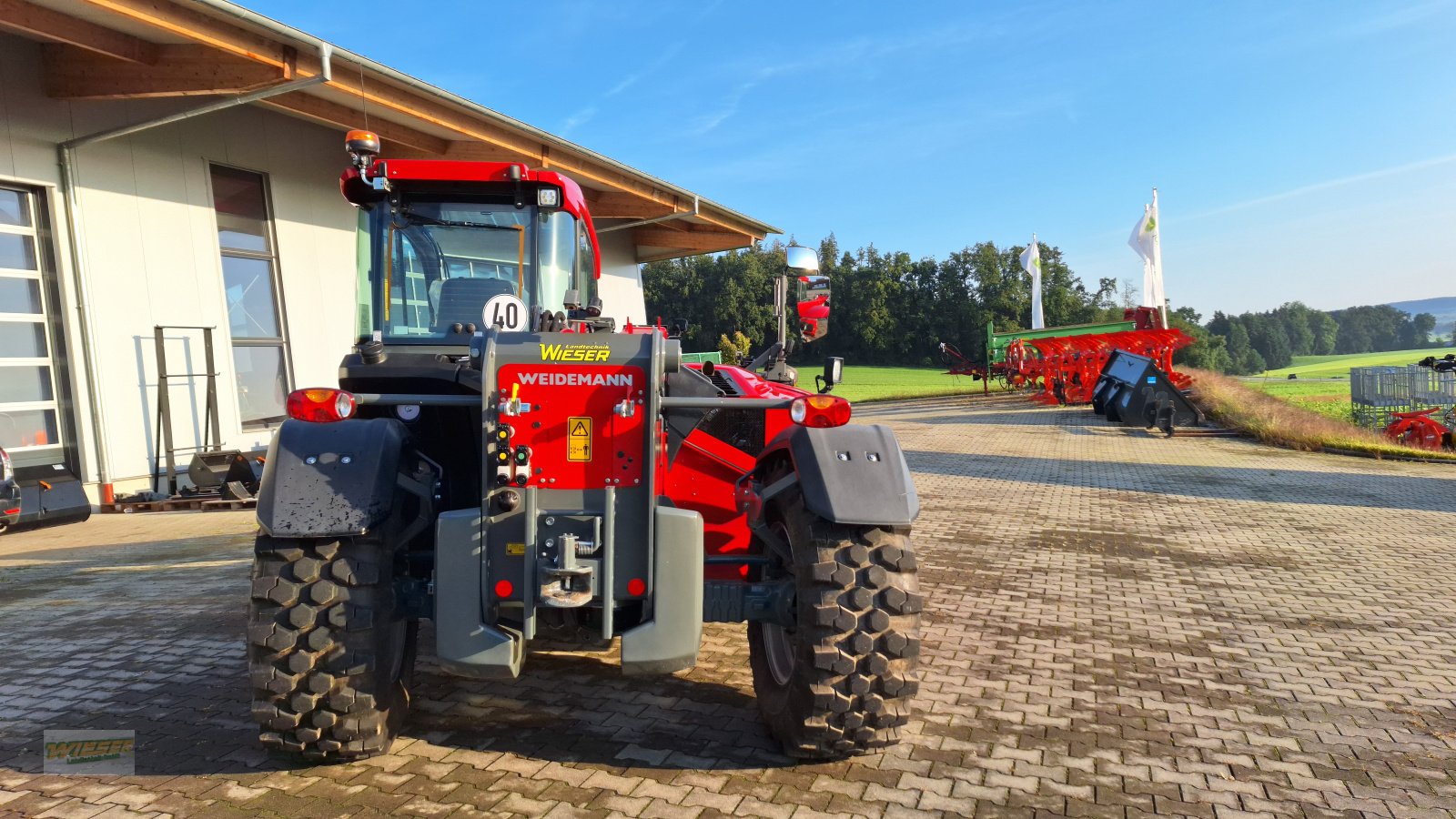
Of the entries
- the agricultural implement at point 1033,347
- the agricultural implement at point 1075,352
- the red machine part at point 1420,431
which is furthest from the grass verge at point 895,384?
the red machine part at point 1420,431

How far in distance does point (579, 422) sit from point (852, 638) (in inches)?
48.7

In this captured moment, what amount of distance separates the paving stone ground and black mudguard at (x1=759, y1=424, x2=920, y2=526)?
1.00 m

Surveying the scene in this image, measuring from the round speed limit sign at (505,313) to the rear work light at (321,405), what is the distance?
1056 millimetres

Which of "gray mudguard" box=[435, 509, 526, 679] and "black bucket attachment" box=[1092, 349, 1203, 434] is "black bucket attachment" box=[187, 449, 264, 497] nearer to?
"gray mudguard" box=[435, 509, 526, 679]

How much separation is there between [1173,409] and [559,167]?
13242mm

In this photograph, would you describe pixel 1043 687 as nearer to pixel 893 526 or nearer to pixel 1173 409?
pixel 893 526

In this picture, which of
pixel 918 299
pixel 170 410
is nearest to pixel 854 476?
pixel 170 410

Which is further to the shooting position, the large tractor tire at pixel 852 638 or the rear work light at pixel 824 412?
the rear work light at pixel 824 412

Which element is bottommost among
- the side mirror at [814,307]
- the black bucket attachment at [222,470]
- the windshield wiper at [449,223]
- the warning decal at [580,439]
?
the black bucket attachment at [222,470]

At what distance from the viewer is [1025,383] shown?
90.1 ft

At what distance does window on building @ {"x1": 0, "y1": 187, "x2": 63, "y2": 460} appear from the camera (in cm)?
931

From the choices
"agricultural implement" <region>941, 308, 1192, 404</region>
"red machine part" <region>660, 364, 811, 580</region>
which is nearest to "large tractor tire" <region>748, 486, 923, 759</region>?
"red machine part" <region>660, 364, 811, 580</region>

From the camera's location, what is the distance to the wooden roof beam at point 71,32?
787 cm

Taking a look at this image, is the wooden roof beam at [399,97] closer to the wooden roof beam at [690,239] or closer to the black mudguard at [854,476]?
the wooden roof beam at [690,239]
